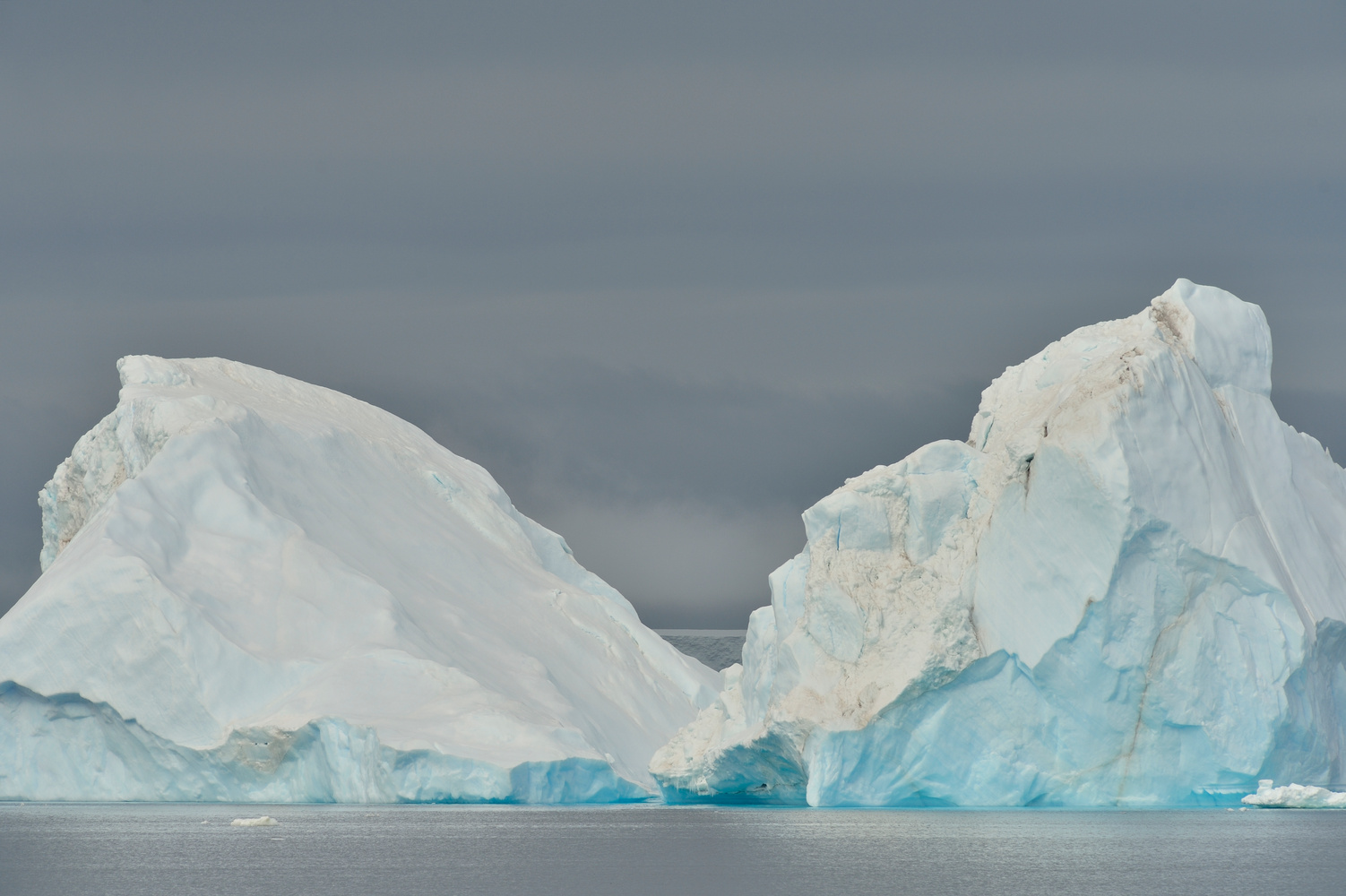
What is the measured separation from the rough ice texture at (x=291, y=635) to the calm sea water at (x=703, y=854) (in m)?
2.27

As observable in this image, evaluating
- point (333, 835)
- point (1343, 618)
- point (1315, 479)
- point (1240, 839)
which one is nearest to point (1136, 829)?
point (1240, 839)

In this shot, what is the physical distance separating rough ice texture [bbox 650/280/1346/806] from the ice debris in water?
1.39 ft

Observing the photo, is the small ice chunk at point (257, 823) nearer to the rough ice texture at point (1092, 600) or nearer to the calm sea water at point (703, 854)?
the calm sea water at point (703, 854)

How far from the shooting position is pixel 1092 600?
37625 millimetres

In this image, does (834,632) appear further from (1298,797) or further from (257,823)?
(257,823)

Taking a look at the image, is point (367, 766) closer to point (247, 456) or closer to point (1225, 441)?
point (247, 456)

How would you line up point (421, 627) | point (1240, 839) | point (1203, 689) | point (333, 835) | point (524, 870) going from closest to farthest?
point (524, 870) < point (1240, 839) < point (1203, 689) < point (333, 835) < point (421, 627)

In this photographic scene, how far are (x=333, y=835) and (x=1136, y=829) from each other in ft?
52.6

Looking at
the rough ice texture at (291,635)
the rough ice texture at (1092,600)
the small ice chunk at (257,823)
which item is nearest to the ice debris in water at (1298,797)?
the rough ice texture at (1092,600)

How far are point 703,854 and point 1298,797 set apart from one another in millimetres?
11827

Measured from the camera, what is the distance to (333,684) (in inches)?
1976

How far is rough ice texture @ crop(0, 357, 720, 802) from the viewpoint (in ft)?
159

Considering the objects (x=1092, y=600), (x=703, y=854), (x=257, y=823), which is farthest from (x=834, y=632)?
(x=257, y=823)

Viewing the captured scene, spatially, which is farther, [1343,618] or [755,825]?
[755,825]
